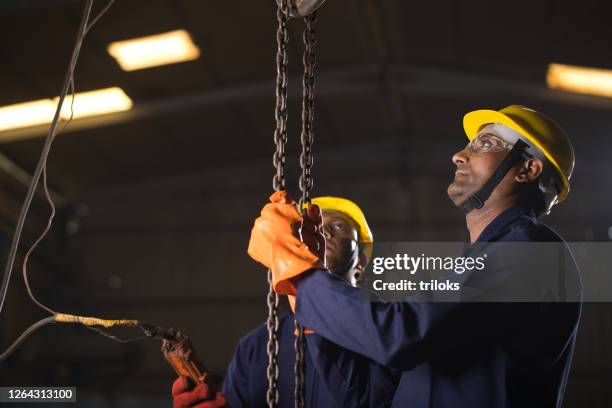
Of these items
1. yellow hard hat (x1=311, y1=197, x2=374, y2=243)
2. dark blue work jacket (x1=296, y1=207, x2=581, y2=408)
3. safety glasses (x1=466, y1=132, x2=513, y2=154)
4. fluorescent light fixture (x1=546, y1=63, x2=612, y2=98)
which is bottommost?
dark blue work jacket (x1=296, y1=207, x2=581, y2=408)

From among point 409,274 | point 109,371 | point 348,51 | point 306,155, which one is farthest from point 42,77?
point 306,155

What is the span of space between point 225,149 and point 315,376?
10.3m

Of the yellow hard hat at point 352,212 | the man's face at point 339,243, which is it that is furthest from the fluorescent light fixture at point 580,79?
the man's face at point 339,243

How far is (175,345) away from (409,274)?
1741 millimetres

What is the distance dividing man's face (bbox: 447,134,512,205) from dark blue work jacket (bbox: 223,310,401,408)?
2.58 feet

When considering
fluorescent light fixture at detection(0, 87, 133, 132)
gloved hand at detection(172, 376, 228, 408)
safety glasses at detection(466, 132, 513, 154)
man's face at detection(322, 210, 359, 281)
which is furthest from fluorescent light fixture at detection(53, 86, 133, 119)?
safety glasses at detection(466, 132, 513, 154)

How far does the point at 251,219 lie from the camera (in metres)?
15.3

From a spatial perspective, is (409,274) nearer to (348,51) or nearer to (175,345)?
(175,345)

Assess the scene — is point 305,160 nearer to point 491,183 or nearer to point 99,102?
point 491,183

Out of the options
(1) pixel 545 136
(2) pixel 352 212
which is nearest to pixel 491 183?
(1) pixel 545 136

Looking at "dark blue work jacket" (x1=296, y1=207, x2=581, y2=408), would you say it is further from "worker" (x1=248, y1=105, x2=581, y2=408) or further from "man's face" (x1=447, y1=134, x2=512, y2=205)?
"man's face" (x1=447, y1=134, x2=512, y2=205)

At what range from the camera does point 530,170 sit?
365cm

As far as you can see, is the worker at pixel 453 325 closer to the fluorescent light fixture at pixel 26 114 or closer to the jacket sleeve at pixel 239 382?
the jacket sleeve at pixel 239 382

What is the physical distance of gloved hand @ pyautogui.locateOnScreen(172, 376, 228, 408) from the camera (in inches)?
154
